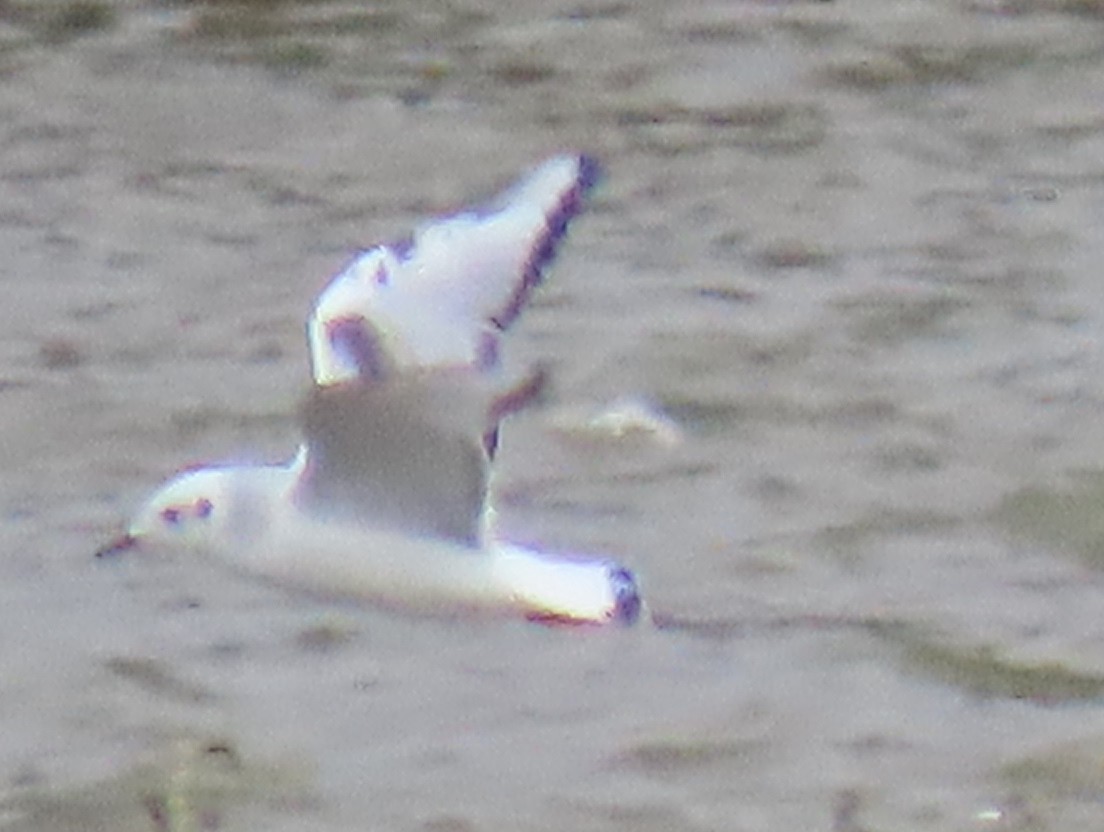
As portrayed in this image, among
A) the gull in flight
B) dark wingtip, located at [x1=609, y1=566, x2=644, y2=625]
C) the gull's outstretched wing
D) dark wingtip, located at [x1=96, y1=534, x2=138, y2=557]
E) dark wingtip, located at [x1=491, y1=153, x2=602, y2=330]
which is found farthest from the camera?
dark wingtip, located at [x1=96, y1=534, x2=138, y2=557]

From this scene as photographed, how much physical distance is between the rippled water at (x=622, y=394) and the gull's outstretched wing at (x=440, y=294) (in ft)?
2.66

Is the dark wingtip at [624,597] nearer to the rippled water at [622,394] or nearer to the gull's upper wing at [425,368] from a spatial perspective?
the rippled water at [622,394]

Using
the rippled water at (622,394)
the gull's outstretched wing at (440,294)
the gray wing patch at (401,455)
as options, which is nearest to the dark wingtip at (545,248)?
the gull's outstretched wing at (440,294)

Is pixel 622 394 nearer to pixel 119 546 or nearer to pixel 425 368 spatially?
pixel 119 546

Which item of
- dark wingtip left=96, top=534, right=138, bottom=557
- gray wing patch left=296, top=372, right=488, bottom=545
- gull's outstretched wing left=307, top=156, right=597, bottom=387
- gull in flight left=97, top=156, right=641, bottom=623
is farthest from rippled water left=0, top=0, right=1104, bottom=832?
gull's outstretched wing left=307, top=156, right=597, bottom=387

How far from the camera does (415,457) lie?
757cm

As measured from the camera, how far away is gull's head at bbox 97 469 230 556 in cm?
813

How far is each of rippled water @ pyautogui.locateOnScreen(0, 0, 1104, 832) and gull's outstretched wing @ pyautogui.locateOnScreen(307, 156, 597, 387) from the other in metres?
0.81

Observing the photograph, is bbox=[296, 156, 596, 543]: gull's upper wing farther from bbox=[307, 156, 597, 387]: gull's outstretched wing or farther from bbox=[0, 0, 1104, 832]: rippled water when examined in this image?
bbox=[0, 0, 1104, 832]: rippled water

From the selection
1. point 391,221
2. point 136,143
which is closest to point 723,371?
point 391,221

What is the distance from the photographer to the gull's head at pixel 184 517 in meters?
8.13

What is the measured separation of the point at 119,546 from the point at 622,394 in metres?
1.72

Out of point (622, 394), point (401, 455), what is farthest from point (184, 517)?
point (622, 394)

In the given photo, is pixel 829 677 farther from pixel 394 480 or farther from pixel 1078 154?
pixel 1078 154
